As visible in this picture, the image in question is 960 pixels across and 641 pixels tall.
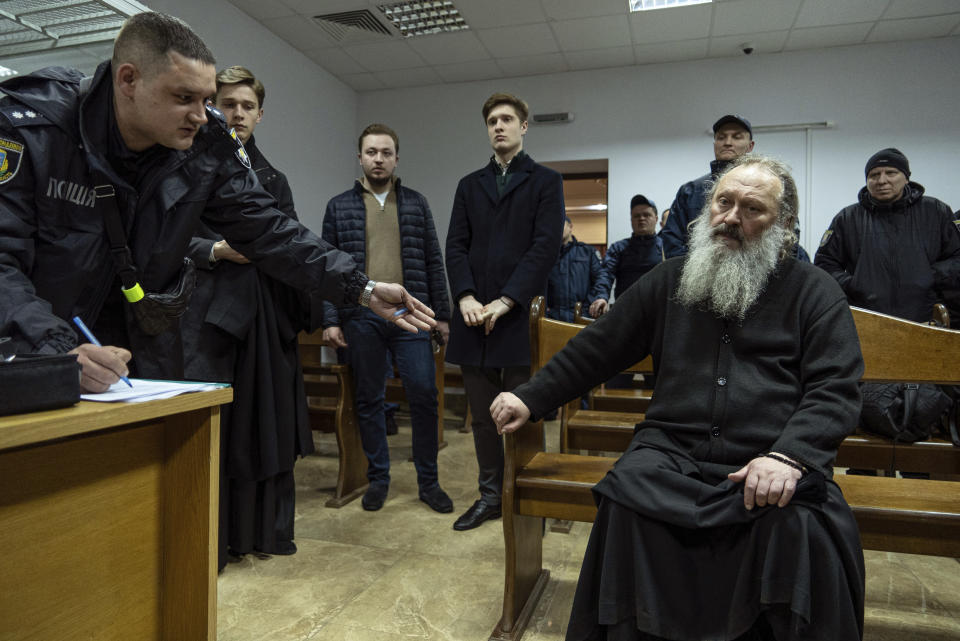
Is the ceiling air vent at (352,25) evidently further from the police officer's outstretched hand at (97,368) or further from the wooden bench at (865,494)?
the police officer's outstretched hand at (97,368)

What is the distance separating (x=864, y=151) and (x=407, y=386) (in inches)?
191

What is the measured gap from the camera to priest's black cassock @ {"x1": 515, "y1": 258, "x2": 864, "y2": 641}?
1.21 meters

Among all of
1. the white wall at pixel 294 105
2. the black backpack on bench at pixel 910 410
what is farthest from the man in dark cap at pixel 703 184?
the white wall at pixel 294 105

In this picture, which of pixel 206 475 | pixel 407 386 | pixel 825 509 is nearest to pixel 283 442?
pixel 407 386

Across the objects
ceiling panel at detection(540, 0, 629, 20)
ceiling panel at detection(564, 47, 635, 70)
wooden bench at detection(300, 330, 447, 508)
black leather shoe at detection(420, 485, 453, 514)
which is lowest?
black leather shoe at detection(420, 485, 453, 514)

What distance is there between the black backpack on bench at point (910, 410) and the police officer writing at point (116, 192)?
2.09m

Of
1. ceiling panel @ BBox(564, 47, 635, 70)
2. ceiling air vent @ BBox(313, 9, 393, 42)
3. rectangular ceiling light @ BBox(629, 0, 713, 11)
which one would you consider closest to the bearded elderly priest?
rectangular ceiling light @ BBox(629, 0, 713, 11)

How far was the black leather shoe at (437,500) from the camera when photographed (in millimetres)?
2746

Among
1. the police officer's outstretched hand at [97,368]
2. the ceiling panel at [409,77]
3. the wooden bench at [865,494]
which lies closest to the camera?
the police officer's outstretched hand at [97,368]

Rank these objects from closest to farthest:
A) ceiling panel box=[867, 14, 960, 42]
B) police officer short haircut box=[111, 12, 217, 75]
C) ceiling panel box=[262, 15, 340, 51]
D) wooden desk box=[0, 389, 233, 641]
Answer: wooden desk box=[0, 389, 233, 641] → police officer short haircut box=[111, 12, 217, 75] → ceiling panel box=[867, 14, 960, 42] → ceiling panel box=[262, 15, 340, 51]

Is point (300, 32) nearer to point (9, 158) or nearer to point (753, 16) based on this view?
point (753, 16)

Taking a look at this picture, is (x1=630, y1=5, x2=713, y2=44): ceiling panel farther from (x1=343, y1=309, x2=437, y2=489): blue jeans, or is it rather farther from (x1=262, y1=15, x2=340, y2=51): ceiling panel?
(x1=343, y1=309, x2=437, y2=489): blue jeans

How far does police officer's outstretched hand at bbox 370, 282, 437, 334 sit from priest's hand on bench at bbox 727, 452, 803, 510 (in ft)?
2.79

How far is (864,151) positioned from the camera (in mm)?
5480
